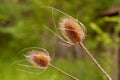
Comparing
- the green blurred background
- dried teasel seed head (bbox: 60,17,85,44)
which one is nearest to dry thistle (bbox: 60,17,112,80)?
dried teasel seed head (bbox: 60,17,85,44)

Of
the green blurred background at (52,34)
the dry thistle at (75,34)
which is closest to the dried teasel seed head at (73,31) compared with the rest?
the dry thistle at (75,34)

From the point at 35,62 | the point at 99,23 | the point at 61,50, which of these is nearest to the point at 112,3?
the point at 99,23

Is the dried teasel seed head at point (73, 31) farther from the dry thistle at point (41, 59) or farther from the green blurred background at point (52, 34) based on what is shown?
the green blurred background at point (52, 34)

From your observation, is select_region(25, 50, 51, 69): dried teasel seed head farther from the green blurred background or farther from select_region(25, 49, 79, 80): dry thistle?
the green blurred background

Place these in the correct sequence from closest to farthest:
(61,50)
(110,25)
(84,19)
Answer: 1. (84,19)
2. (110,25)
3. (61,50)

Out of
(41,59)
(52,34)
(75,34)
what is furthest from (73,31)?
(52,34)

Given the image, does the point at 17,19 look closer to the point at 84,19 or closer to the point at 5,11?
the point at 5,11

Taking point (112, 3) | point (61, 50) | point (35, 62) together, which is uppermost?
point (35, 62)
